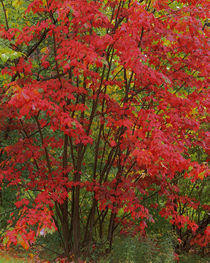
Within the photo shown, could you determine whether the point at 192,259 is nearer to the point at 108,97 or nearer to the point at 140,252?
the point at 140,252

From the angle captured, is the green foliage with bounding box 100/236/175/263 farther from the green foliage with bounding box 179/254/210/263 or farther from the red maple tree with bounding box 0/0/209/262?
the green foliage with bounding box 179/254/210/263

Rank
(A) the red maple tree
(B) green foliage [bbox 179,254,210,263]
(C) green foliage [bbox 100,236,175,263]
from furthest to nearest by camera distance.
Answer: (B) green foliage [bbox 179,254,210,263], (C) green foliage [bbox 100,236,175,263], (A) the red maple tree

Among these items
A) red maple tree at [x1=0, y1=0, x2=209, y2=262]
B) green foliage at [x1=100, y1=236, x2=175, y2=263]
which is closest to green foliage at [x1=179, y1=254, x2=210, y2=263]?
green foliage at [x1=100, y1=236, x2=175, y2=263]

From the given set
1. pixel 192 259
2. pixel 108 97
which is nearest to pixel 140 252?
pixel 192 259

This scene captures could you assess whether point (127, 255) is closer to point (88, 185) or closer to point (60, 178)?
point (88, 185)

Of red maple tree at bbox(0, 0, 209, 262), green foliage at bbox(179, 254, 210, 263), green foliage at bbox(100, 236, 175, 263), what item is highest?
red maple tree at bbox(0, 0, 209, 262)

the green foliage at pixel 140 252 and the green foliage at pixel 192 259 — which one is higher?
the green foliage at pixel 140 252

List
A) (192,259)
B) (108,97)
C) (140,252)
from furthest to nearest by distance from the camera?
(192,259), (140,252), (108,97)

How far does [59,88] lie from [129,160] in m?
1.92

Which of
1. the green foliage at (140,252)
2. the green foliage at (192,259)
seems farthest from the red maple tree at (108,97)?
the green foliage at (192,259)

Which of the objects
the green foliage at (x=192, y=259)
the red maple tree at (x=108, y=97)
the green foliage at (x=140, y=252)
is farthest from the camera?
the green foliage at (x=192, y=259)

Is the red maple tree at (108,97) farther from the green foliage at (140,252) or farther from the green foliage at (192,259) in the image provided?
the green foliage at (192,259)

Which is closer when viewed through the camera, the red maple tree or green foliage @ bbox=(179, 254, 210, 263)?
the red maple tree

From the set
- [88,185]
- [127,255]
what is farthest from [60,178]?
[127,255]
